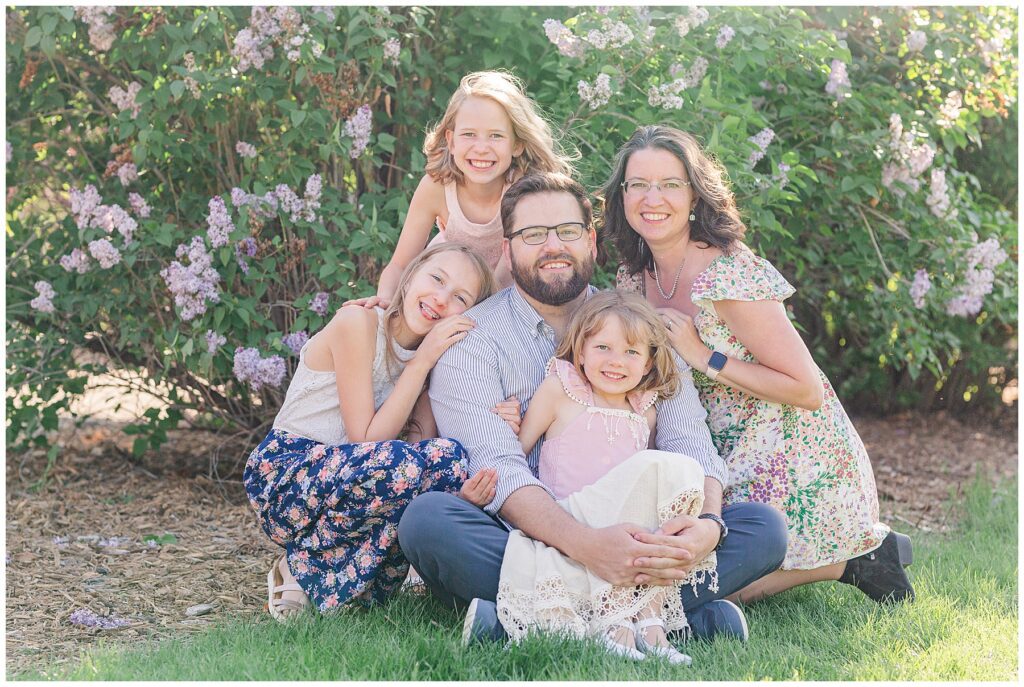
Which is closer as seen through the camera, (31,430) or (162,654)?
(162,654)

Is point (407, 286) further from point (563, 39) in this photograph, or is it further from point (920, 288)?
point (920, 288)

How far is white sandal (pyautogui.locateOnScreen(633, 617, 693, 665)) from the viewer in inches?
98.8

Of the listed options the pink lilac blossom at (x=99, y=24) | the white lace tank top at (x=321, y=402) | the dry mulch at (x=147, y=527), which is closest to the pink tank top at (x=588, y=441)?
the white lace tank top at (x=321, y=402)

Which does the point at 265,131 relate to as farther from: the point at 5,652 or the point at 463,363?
the point at 5,652

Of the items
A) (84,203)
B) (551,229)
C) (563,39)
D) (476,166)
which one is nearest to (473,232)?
(476,166)

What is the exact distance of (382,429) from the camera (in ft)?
9.66

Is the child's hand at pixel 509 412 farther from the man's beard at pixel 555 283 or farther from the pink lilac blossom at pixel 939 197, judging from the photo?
the pink lilac blossom at pixel 939 197

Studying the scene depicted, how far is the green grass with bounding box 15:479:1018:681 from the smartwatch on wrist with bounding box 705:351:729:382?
0.66 meters

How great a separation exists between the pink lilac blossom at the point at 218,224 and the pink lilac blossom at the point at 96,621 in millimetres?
1330

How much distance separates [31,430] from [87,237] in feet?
2.80

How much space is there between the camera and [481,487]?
2.75m

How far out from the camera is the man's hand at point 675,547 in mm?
2566

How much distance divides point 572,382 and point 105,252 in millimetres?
1883

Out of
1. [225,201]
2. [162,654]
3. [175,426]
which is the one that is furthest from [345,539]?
[175,426]
